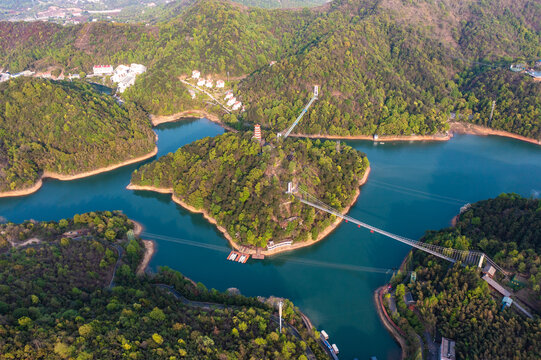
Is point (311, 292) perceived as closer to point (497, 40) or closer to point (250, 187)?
point (250, 187)

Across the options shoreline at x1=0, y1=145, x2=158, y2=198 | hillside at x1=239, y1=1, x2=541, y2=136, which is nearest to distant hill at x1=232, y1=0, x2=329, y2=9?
hillside at x1=239, y1=1, x2=541, y2=136

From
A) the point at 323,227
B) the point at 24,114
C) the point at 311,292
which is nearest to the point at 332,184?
the point at 323,227

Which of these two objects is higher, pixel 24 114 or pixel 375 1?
pixel 375 1

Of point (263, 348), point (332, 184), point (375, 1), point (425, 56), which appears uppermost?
point (375, 1)

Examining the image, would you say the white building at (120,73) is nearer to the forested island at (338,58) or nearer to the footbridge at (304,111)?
the forested island at (338,58)

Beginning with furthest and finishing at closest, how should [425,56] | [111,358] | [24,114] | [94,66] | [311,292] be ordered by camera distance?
1. [94,66]
2. [425,56]
3. [24,114]
4. [311,292]
5. [111,358]

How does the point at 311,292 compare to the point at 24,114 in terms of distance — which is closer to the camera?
the point at 311,292
